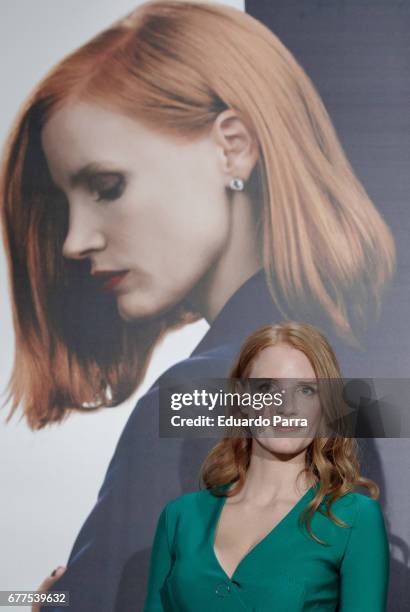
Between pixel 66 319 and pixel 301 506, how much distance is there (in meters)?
0.85

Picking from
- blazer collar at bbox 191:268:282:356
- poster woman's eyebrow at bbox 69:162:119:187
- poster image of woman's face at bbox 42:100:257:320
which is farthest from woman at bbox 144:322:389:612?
poster woman's eyebrow at bbox 69:162:119:187

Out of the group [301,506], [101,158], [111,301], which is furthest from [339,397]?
[101,158]

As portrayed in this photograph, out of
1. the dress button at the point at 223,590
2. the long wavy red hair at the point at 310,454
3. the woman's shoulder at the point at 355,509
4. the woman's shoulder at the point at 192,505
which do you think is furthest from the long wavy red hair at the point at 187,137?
the dress button at the point at 223,590

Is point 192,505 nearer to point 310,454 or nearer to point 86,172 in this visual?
point 310,454

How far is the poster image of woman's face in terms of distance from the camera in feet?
7.72

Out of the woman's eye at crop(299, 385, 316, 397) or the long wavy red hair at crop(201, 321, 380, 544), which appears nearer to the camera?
the long wavy red hair at crop(201, 321, 380, 544)

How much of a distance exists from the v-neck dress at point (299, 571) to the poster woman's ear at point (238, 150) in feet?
2.83

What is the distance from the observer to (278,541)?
182 centimetres

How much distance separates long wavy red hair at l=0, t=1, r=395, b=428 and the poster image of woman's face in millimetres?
34

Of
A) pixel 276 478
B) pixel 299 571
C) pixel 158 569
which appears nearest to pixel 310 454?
pixel 276 478

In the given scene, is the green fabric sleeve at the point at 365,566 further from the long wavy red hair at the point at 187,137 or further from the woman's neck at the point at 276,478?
the long wavy red hair at the point at 187,137

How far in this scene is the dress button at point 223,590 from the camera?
70.2 inches

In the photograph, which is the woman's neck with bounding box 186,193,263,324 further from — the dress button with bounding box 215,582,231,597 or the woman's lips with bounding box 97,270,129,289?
the dress button with bounding box 215,582,231,597

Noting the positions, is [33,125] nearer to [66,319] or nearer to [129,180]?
[129,180]
